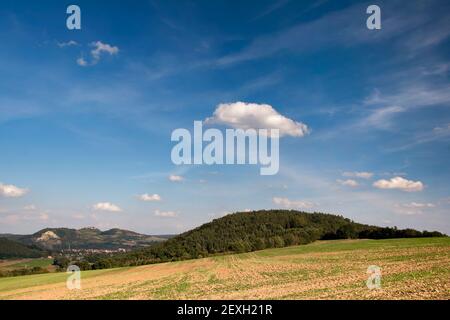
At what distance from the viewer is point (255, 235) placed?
160 metres

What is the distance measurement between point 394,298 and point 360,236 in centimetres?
11144

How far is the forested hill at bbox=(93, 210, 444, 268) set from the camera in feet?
396

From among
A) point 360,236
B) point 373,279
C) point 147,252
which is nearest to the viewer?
point 373,279

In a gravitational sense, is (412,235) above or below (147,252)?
above

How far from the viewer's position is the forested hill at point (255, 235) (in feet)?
396

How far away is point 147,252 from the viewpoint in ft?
498

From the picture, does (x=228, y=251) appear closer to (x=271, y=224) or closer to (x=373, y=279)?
(x=271, y=224)
